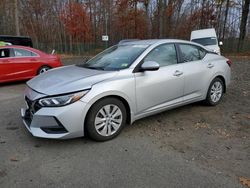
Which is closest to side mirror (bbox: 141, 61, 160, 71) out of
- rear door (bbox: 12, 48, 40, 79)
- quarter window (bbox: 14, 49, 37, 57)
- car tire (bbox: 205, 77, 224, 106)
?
car tire (bbox: 205, 77, 224, 106)

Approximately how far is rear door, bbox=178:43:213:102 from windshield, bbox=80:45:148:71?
3.03ft

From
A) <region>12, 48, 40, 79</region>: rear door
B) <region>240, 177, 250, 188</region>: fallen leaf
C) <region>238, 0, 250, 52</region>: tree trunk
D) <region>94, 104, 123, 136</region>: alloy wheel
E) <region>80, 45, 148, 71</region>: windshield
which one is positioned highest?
<region>238, 0, 250, 52</region>: tree trunk

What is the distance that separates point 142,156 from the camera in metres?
3.48

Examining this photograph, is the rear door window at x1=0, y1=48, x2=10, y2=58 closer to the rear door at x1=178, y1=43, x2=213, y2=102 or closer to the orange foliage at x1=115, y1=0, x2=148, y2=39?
the rear door at x1=178, y1=43, x2=213, y2=102

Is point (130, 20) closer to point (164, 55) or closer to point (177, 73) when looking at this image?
point (164, 55)

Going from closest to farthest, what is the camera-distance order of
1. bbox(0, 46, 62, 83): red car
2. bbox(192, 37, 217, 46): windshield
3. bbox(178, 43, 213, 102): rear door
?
bbox(178, 43, 213, 102): rear door
bbox(0, 46, 62, 83): red car
bbox(192, 37, 217, 46): windshield

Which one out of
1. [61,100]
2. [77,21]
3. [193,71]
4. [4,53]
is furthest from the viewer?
[77,21]

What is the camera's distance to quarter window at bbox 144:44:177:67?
456 cm

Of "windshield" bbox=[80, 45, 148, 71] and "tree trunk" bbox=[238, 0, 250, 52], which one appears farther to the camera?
"tree trunk" bbox=[238, 0, 250, 52]

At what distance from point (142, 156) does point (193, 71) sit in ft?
7.46

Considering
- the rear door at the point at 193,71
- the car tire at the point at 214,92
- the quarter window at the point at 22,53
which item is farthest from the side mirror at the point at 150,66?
the quarter window at the point at 22,53

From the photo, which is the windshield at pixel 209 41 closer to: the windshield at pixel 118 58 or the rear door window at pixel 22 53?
the rear door window at pixel 22 53

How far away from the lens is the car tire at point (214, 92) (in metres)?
5.52

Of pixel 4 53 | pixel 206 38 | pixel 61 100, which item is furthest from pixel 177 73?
pixel 206 38
